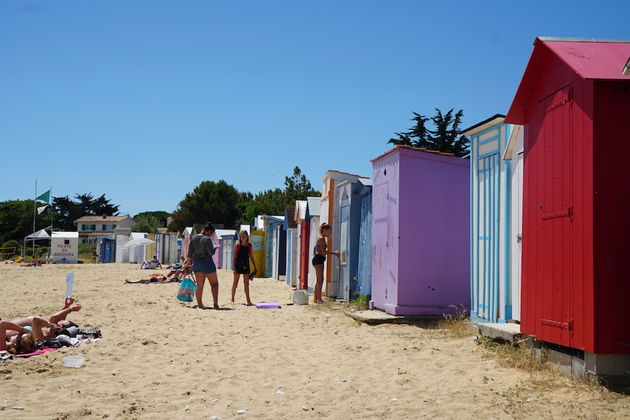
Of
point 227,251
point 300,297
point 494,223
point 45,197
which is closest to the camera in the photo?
point 494,223

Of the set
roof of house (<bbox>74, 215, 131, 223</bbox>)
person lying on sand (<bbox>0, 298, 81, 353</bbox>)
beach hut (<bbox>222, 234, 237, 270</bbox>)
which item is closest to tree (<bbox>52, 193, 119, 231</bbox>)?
roof of house (<bbox>74, 215, 131, 223</bbox>)

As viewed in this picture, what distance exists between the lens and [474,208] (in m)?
7.78

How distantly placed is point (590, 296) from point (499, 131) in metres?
3.46

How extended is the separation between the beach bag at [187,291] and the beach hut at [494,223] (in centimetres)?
583

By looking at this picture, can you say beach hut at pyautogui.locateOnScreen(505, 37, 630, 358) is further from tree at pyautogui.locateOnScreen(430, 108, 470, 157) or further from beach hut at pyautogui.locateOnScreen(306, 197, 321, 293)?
tree at pyautogui.locateOnScreen(430, 108, 470, 157)

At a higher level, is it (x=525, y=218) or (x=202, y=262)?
(x=525, y=218)

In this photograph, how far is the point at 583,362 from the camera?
4336mm

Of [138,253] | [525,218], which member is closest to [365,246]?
[525,218]

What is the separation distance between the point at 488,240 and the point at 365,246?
3572 mm

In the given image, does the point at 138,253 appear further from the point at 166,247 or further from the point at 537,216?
the point at 537,216

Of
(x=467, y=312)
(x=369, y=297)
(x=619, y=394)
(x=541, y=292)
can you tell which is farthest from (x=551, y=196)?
(x=369, y=297)

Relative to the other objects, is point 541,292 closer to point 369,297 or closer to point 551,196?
point 551,196

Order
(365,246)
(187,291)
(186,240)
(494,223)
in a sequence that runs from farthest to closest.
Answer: (186,240), (187,291), (365,246), (494,223)

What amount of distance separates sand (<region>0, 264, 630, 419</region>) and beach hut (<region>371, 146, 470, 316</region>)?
30.6 inches
